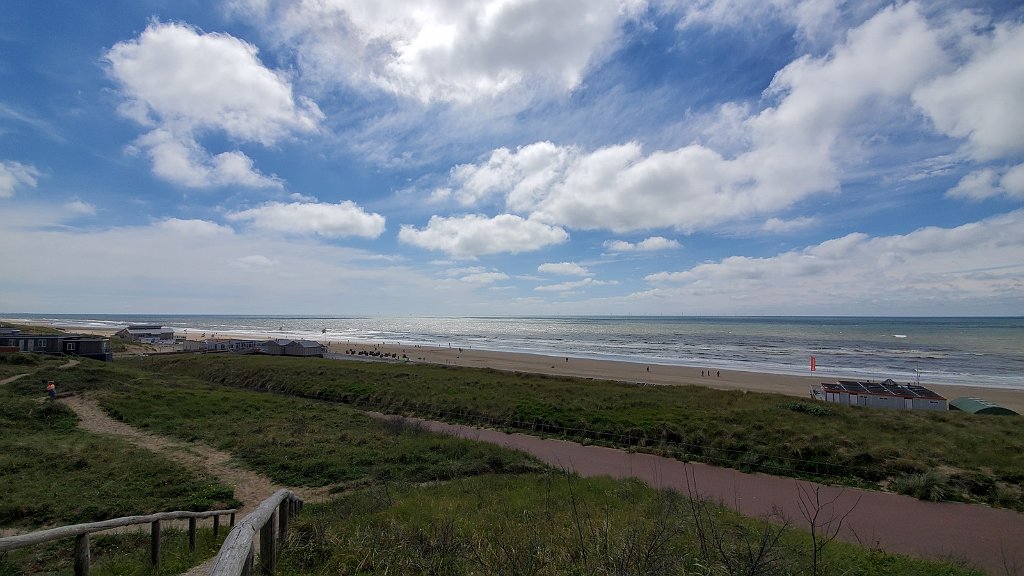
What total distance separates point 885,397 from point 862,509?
18723 millimetres

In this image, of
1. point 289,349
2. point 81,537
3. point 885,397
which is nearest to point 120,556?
point 81,537

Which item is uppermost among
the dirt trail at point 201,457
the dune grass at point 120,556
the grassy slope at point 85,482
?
the dune grass at point 120,556

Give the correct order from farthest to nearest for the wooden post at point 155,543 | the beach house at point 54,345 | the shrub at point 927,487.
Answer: the beach house at point 54,345 → the shrub at point 927,487 → the wooden post at point 155,543

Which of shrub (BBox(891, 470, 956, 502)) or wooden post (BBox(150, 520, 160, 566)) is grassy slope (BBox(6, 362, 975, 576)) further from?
shrub (BBox(891, 470, 956, 502))

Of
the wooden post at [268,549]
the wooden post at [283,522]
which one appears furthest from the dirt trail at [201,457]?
the wooden post at [268,549]

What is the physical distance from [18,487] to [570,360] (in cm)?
5155

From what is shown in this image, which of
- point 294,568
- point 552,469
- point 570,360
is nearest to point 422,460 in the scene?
point 552,469

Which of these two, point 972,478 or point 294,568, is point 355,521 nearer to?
point 294,568

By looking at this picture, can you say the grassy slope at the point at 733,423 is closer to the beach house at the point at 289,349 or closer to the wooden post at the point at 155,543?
the beach house at the point at 289,349

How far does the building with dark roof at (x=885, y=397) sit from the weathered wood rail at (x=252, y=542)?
1163 inches

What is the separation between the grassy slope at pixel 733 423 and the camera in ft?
48.4

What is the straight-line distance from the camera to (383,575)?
5.79 metres

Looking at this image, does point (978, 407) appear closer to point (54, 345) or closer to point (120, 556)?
point (120, 556)

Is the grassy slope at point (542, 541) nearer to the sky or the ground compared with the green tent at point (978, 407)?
nearer to the sky
